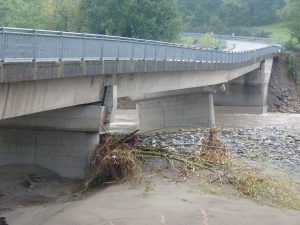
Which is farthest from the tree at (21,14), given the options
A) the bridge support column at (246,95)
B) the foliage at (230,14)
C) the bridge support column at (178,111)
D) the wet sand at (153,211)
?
the foliage at (230,14)

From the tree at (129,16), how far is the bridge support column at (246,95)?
28.4 feet

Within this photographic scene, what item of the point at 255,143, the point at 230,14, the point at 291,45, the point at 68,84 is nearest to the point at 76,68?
the point at 68,84

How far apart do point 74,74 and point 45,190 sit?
3.94 meters

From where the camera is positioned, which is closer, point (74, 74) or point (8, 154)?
point (74, 74)

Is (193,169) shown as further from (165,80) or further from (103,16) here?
(103,16)

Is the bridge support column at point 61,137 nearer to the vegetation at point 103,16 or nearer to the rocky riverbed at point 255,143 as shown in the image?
the rocky riverbed at point 255,143

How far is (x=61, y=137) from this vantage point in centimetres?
2016

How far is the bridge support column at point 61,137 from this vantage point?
20.0 meters

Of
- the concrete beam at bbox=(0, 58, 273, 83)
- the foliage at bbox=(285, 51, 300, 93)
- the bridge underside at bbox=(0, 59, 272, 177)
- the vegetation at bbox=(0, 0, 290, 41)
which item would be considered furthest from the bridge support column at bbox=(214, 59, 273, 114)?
the bridge underside at bbox=(0, 59, 272, 177)

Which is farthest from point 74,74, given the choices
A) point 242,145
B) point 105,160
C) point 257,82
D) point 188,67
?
point 257,82

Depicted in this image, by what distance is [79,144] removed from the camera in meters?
20.1

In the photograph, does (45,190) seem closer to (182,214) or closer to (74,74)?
(74,74)

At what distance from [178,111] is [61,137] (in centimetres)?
1993

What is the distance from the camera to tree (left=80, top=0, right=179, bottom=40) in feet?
171
